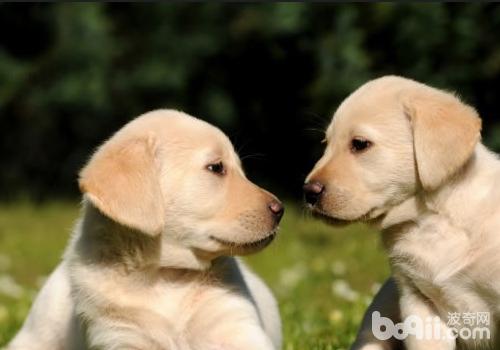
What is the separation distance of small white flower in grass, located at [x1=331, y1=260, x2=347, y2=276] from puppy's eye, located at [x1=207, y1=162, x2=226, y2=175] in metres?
5.08

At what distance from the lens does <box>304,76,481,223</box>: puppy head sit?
17.9 ft

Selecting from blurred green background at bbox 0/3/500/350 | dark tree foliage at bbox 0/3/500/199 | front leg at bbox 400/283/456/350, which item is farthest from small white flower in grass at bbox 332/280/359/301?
dark tree foliage at bbox 0/3/500/199

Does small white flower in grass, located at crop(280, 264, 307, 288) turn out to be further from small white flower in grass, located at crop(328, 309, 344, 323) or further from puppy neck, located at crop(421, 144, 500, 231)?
puppy neck, located at crop(421, 144, 500, 231)

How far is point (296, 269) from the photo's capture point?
11.1 meters

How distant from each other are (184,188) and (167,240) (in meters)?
0.28

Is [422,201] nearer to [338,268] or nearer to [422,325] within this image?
[422,325]

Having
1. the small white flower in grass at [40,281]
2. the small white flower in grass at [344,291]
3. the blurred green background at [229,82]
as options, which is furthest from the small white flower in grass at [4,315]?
the small white flower in grass at [344,291]

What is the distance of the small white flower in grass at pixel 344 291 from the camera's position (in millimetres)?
8673

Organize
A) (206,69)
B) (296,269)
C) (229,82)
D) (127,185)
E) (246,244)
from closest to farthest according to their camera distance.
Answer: (127,185)
(246,244)
(296,269)
(229,82)
(206,69)

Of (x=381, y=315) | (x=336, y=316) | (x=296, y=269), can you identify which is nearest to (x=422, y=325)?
(x=381, y=315)

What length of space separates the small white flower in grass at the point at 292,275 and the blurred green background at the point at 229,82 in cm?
3

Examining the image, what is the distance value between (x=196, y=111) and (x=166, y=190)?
44.0 feet

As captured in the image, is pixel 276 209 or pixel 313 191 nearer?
pixel 276 209

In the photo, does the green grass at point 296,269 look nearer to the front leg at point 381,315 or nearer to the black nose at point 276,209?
the front leg at point 381,315
